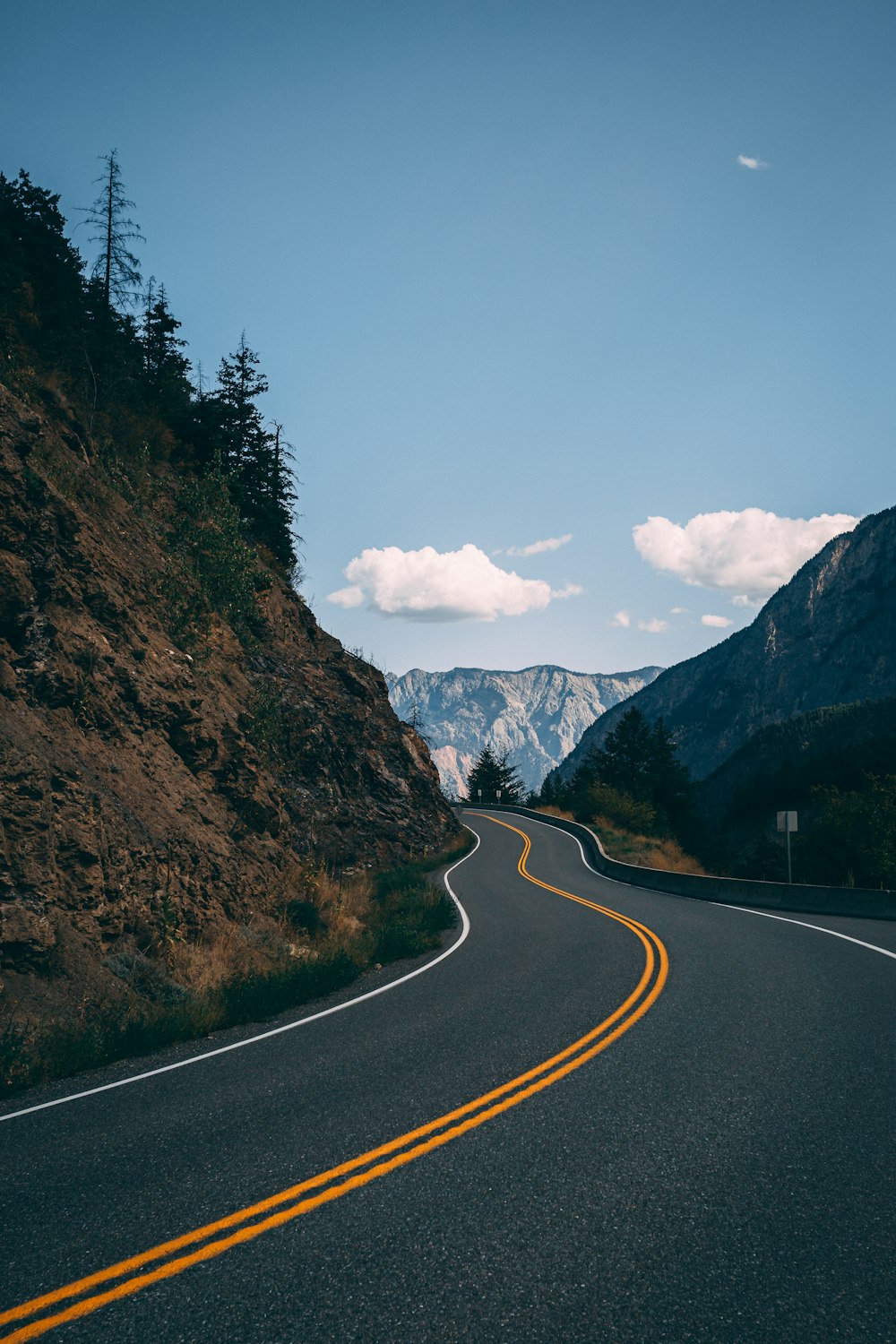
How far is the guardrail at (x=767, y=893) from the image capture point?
54.5ft

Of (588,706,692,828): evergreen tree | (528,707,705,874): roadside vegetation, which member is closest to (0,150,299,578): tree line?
(528,707,705,874): roadside vegetation

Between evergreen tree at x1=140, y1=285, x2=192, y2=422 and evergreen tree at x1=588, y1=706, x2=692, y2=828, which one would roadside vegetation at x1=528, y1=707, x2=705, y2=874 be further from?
evergreen tree at x1=140, y1=285, x2=192, y2=422

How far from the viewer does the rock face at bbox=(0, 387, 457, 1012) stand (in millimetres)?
9305

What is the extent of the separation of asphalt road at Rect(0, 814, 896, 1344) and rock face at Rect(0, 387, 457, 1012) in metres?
3.13

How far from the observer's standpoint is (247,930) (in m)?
12.1

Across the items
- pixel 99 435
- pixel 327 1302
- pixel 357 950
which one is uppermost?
pixel 99 435

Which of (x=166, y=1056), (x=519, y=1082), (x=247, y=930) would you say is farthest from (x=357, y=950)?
(x=519, y=1082)

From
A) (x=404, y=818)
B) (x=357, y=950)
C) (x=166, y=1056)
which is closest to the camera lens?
(x=166, y=1056)

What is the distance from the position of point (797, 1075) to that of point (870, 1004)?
315 cm

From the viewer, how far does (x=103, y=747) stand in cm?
1199

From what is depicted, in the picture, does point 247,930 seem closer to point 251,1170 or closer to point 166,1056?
point 166,1056

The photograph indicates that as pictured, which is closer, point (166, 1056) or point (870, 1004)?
point (166, 1056)

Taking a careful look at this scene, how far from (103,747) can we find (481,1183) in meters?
10.0

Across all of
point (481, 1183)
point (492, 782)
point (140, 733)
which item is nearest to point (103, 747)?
point (140, 733)
